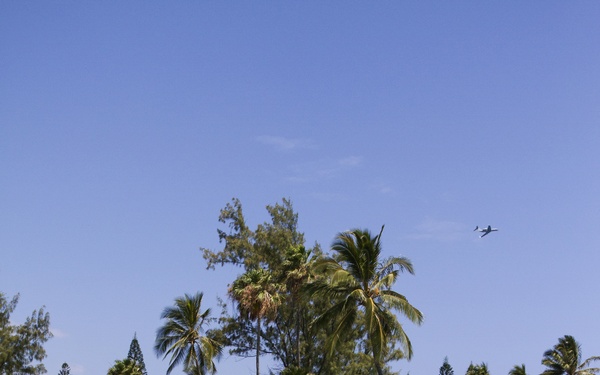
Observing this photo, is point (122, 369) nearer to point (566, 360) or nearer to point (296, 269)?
point (296, 269)

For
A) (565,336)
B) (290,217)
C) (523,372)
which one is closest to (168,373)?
(290,217)

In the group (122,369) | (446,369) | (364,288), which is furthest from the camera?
(446,369)

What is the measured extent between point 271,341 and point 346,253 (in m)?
32.8

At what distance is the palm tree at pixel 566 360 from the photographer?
218 ft

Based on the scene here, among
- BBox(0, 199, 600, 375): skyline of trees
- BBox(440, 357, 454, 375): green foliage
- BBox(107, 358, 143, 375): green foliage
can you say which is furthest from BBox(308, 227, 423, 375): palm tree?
BBox(440, 357, 454, 375): green foliage

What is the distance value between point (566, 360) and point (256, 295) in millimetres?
35644

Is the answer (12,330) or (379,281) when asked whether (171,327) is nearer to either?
(379,281)

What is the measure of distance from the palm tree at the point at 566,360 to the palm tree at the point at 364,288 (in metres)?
40.9

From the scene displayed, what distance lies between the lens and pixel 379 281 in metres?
32.5

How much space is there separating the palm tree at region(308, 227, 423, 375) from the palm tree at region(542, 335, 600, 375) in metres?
40.9

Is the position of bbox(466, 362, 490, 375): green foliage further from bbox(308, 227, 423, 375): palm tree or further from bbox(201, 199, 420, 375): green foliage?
bbox(308, 227, 423, 375): palm tree

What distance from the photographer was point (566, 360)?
66812 millimetres

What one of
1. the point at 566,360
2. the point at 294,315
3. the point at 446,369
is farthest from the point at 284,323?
the point at 446,369

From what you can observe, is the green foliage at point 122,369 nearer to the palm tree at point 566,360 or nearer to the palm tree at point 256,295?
the palm tree at point 256,295
